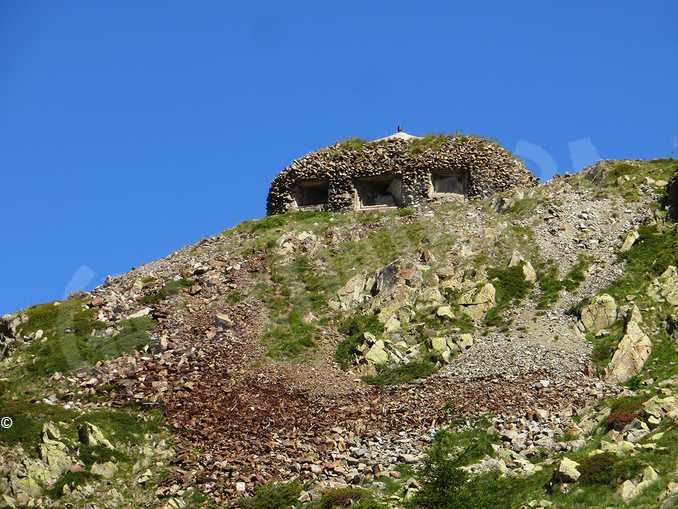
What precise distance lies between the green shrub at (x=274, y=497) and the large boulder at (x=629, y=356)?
1644 centimetres

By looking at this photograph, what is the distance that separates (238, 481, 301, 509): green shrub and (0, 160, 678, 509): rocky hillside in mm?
160

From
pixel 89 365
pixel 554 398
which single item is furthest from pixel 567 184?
pixel 89 365

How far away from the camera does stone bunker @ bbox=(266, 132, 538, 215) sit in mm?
75625

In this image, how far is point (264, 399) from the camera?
51.2 meters

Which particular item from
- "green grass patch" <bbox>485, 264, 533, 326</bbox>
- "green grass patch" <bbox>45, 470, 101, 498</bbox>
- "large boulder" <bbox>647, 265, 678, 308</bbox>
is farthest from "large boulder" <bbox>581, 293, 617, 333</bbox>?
"green grass patch" <bbox>45, 470, 101, 498</bbox>

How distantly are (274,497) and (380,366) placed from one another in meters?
13.1

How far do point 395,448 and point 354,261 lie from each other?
2008 cm

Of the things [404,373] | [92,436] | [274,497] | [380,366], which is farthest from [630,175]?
[92,436]

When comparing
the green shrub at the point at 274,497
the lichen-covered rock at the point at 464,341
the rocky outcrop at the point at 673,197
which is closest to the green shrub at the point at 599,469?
the green shrub at the point at 274,497

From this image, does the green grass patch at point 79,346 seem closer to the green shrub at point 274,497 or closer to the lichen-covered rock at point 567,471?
the green shrub at point 274,497

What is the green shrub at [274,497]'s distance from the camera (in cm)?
4250

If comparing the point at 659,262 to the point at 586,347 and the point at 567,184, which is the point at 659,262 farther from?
the point at 567,184

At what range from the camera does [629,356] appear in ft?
168

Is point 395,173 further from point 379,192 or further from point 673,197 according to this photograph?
point 673,197
